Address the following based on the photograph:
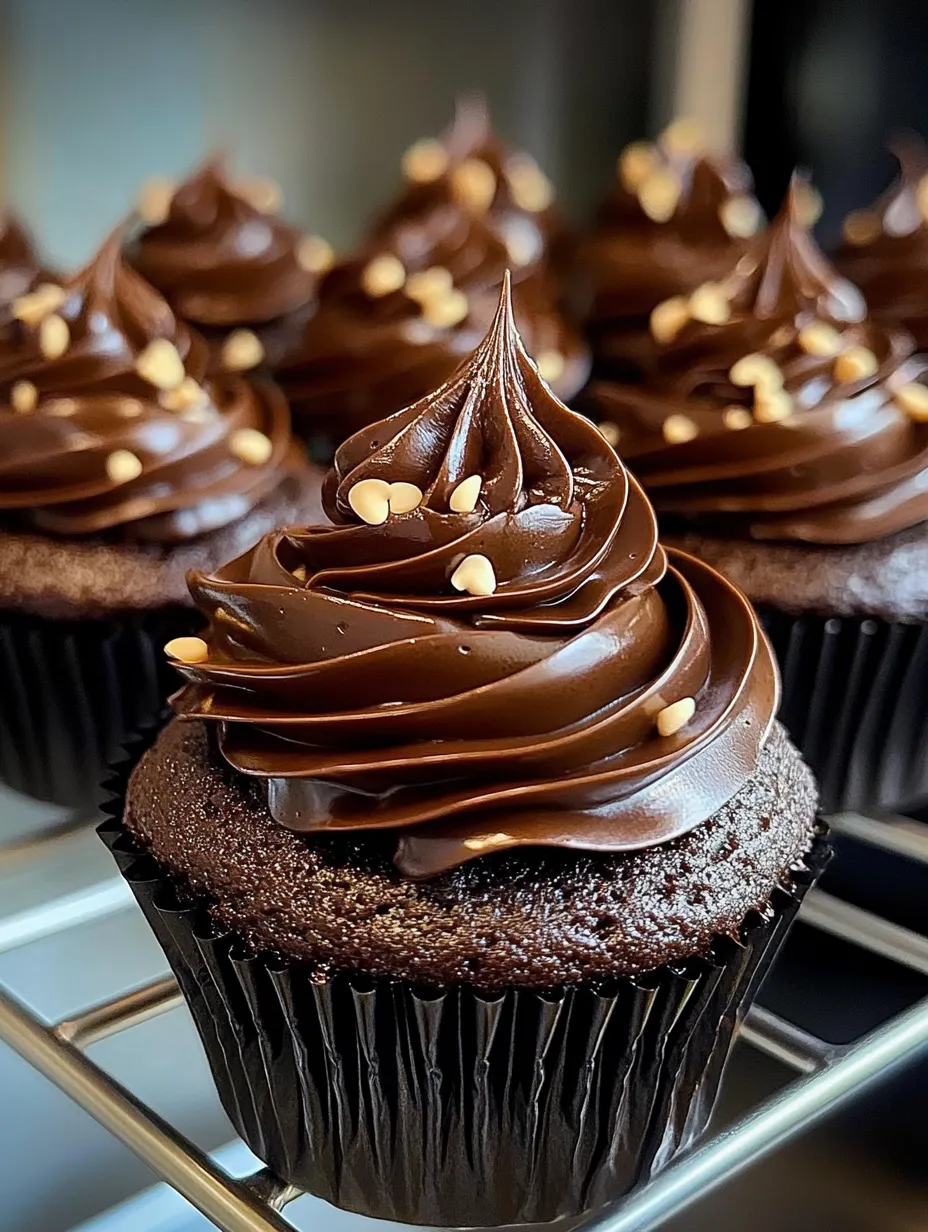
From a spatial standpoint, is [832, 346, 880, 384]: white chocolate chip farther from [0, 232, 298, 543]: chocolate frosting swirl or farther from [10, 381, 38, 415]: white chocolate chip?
[10, 381, 38, 415]: white chocolate chip

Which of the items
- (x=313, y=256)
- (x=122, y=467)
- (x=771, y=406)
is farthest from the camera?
(x=313, y=256)

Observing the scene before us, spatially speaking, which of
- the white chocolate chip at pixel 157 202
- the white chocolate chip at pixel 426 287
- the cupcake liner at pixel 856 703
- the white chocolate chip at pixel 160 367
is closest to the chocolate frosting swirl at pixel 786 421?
the cupcake liner at pixel 856 703

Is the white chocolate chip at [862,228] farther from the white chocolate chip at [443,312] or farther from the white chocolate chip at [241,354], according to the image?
the white chocolate chip at [241,354]

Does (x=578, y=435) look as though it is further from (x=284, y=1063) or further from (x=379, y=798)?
(x=284, y=1063)

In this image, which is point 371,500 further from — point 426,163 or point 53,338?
point 426,163

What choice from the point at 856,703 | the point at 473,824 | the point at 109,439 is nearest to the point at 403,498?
the point at 473,824

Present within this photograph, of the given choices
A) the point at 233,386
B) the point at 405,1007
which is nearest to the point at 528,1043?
the point at 405,1007

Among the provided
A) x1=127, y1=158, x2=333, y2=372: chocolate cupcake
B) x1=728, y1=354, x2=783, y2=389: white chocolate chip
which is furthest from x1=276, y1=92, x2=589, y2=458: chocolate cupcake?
x1=728, y1=354, x2=783, y2=389: white chocolate chip
